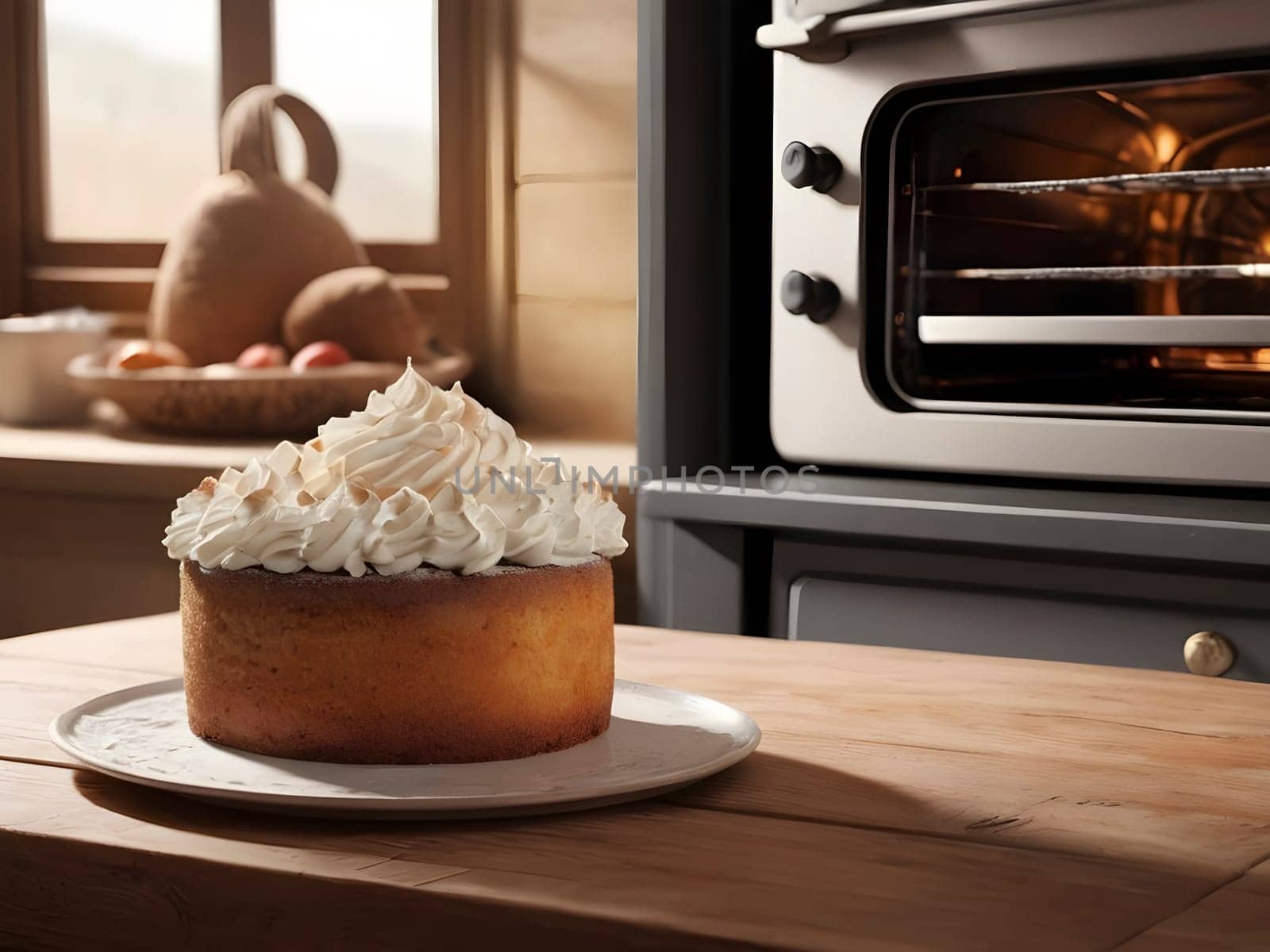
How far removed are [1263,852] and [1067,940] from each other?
149mm

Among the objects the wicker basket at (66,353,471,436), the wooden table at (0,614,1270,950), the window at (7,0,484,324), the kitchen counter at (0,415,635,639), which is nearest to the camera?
the wooden table at (0,614,1270,950)

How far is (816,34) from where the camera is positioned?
4.83ft

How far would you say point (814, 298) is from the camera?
1.51m

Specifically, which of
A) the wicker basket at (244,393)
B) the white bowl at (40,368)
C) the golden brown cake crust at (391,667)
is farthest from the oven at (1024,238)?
the white bowl at (40,368)

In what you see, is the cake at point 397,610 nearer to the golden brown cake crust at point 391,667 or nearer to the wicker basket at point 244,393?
the golden brown cake crust at point 391,667

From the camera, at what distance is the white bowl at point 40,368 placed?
261 centimetres

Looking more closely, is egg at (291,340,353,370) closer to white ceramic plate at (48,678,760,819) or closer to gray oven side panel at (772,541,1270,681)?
gray oven side panel at (772,541,1270,681)

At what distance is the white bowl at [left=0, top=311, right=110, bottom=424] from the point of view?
2609 mm

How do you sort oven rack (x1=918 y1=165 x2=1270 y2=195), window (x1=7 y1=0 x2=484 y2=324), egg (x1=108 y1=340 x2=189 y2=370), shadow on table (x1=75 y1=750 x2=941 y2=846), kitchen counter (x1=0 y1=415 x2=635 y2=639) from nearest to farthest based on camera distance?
shadow on table (x1=75 y1=750 x2=941 y2=846), oven rack (x1=918 y1=165 x2=1270 y2=195), kitchen counter (x1=0 y1=415 x2=635 y2=639), egg (x1=108 y1=340 x2=189 y2=370), window (x1=7 y1=0 x2=484 y2=324)

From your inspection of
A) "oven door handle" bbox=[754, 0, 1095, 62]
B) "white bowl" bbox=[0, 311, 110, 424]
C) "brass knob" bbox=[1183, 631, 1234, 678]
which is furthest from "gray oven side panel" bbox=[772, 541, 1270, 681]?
"white bowl" bbox=[0, 311, 110, 424]

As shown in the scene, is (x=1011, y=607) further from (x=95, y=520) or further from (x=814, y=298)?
(x=95, y=520)

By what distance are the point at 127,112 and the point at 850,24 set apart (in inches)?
71.5

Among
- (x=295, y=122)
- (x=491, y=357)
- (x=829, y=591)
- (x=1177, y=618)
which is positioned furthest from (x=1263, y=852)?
(x=295, y=122)

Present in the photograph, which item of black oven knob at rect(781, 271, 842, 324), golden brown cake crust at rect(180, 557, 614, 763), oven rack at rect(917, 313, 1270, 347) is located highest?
black oven knob at rect(781, 271, 842, 324)
